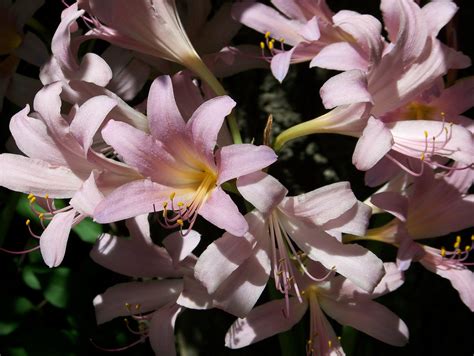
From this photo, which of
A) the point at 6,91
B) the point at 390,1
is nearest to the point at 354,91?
the point at 390,1

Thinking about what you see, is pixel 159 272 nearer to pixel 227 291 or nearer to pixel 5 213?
pixel 227 291

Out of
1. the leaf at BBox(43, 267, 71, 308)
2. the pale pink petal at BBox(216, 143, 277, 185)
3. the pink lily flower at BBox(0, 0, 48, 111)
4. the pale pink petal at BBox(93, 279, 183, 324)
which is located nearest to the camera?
the pale pink petal at BBox(216, 143, 277, 185)

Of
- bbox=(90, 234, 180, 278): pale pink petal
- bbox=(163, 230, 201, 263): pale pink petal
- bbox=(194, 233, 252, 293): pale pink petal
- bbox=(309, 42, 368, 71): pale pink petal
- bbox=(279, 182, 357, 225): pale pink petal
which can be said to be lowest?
bbox=(90, 234, 180, 278): pale pink petal

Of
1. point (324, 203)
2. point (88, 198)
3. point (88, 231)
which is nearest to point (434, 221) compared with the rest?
point (324, 203)

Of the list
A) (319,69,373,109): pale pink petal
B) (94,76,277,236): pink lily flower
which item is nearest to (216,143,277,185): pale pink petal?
(94,76,277,236): pink lily flower

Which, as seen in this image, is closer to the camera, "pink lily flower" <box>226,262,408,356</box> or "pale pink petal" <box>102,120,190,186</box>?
"pale pink petal" <box>102,120,190,186</box>

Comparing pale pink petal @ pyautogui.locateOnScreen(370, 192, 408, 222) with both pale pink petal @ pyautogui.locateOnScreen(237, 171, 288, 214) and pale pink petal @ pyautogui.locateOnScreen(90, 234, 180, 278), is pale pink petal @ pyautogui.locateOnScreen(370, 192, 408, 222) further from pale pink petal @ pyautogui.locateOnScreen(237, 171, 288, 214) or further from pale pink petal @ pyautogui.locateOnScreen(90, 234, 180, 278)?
pale pink petal @ pyautogui.locateOnScreen(90, 234, 180, 278)

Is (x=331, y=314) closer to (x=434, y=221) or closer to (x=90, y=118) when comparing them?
(x=434, y=221)

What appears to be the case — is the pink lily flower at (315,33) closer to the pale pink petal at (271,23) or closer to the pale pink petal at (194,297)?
the pale pink petal at (271,23)
